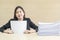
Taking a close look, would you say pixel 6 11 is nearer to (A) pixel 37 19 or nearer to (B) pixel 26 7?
(B) pixel 26 7

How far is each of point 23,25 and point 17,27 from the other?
8 cm

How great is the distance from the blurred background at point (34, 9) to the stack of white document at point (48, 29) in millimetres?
1822

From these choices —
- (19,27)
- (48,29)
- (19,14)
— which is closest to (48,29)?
(48,29)

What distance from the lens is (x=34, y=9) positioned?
369 centimetres

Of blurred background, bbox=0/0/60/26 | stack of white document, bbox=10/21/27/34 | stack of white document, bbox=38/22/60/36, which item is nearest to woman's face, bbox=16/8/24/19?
stack of white document, bbox=10/21/27/34

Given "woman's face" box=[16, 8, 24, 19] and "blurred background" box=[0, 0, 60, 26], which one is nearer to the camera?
"woman's face" box=[16, 8, 24, 19]

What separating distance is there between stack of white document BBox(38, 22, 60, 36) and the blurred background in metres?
1.82

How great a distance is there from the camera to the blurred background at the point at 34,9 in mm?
3662

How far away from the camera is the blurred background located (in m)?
3.66

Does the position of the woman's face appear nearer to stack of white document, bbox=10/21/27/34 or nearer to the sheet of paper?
stack of white document, bbox=10/21/27/34

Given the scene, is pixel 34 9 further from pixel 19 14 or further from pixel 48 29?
pixel 48 29

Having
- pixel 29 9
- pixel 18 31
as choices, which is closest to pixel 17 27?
pixel 18 31

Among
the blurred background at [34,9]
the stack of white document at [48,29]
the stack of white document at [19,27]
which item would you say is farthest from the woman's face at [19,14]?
the blurred background at [34,9]

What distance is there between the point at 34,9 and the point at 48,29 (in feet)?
6.05
